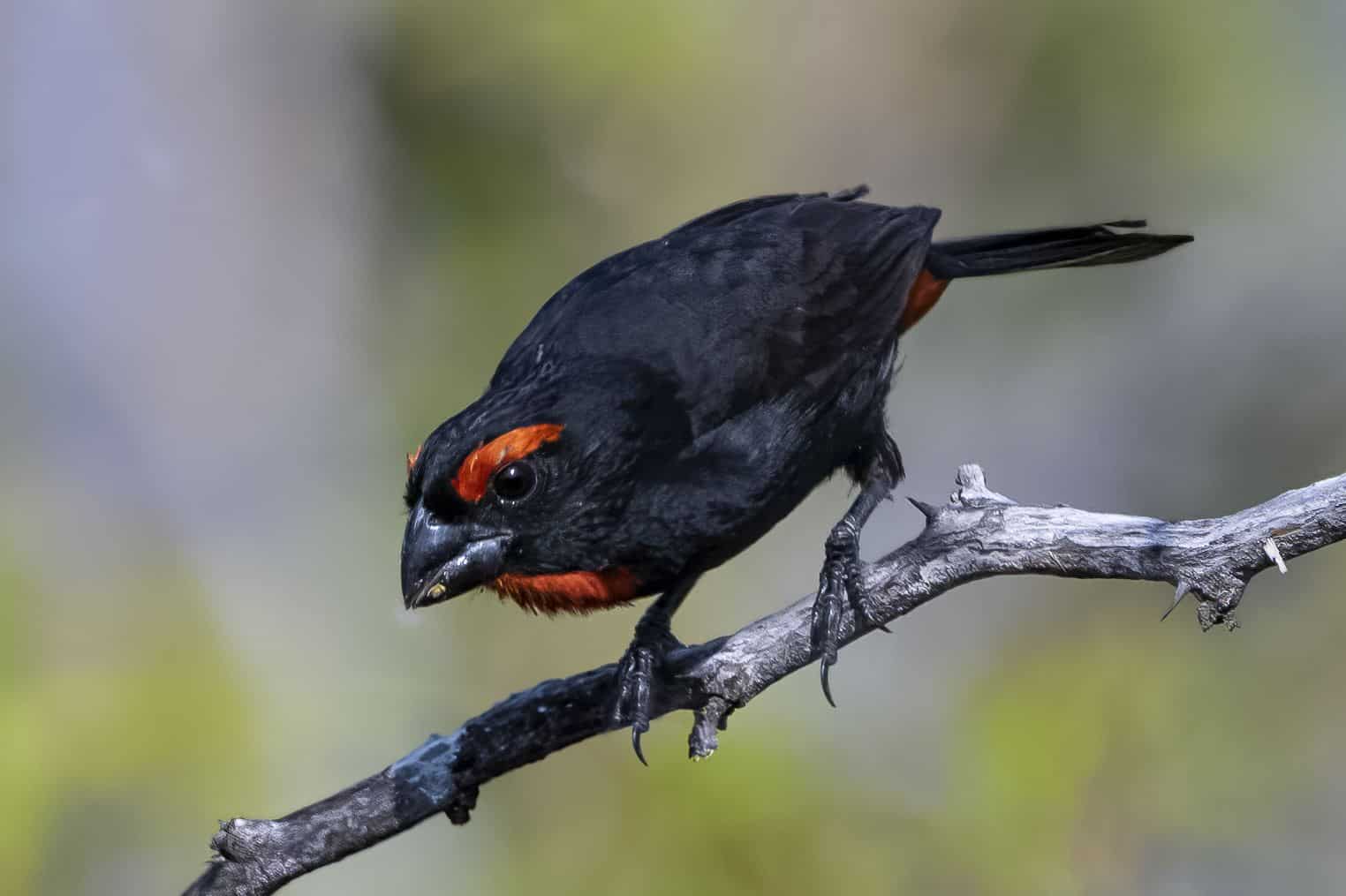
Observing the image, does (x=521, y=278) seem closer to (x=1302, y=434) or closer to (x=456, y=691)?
(x=456, y=691)

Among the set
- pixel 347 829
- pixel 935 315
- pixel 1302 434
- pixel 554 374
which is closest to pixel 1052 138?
pixel 935 315

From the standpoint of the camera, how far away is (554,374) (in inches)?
135

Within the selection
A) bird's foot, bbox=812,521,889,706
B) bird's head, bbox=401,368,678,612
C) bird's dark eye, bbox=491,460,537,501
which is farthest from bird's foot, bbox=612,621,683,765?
bird's dark eye, bbox=491,460,537,501

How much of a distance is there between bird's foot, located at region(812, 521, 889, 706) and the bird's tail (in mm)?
980

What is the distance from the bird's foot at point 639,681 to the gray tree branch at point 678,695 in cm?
3

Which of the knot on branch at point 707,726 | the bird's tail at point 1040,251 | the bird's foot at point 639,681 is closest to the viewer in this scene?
the knot on branch at point 707,726

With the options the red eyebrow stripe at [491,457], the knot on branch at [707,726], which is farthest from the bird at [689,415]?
the knot on branch at [707,726]

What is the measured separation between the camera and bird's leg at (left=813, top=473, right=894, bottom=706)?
3.36 m

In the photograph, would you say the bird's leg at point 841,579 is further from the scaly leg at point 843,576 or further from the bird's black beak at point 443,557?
the bird's black beak at point 443,557

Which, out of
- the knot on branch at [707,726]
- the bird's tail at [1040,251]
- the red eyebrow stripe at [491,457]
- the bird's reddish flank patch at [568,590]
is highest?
the bird's tail at [1040,251]

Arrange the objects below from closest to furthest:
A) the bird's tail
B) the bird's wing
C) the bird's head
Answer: the bird's head → the bird's wing → the bird's tail

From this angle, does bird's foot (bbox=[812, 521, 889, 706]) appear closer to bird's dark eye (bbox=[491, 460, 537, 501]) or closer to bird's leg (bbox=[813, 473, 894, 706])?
bird's leg (bbox=[813, 473, 894, 706])

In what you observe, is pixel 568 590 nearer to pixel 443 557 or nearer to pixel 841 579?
pixel 443 557

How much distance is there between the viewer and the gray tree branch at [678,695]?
297cm
